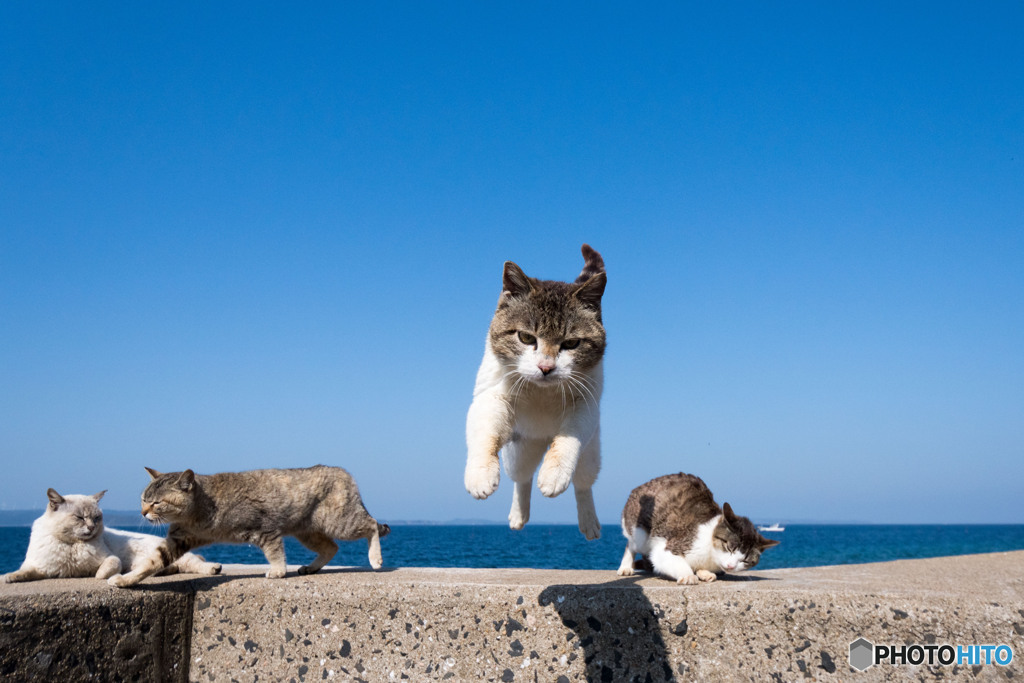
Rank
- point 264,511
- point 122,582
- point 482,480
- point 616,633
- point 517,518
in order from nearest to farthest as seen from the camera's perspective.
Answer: point 482,480
point 517,518
point 616,633
point 122,582
point 264,511

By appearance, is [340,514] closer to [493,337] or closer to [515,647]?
[515,647]

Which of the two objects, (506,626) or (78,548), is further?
(78,548)

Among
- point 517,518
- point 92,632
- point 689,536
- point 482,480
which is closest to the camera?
point 482,480

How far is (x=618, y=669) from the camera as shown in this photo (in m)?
3.91

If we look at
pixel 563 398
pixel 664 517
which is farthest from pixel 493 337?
pixel 664 517

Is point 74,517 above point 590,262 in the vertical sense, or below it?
below

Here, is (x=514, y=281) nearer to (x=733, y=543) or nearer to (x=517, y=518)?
(x=517, y=518)

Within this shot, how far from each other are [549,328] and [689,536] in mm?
2858

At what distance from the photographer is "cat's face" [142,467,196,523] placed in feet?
17.2

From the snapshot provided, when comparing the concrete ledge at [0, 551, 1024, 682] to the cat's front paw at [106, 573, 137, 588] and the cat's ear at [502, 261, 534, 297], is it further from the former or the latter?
the cat's ear at [502, 261, 534, 297]

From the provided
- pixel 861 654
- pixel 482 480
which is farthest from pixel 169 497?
pixel 861 654

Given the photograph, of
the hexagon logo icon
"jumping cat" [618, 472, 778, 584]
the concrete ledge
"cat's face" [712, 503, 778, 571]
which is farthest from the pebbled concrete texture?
the hexagon logo icon

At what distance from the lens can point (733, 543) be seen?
16.7 ft

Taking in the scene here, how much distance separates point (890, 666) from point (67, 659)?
Answer: 4.56 metres
